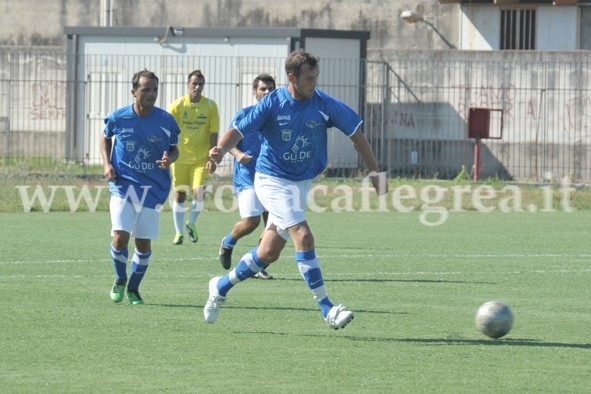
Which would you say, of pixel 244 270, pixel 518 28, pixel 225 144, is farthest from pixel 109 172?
pixel 518 28

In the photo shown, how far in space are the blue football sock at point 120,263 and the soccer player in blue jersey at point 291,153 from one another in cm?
155

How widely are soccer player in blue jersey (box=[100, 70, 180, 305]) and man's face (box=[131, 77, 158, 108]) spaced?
0.06 metres

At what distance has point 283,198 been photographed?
398 inches

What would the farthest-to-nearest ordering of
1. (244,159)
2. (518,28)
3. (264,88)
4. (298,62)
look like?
(518,28) < (264,88) < (244,159) < (298,62)

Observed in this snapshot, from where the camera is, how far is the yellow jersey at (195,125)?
17500 mm

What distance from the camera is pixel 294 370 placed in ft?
27.3

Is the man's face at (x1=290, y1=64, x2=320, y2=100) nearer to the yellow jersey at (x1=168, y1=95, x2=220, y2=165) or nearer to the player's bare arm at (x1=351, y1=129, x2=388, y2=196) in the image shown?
the player's bare arm at (x1=351, y1=129, x2=388, y2=196)

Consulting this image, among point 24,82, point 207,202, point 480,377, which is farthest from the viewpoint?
point 24,82

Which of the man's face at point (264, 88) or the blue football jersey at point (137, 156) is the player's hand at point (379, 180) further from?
the man's face at point (264, 88)

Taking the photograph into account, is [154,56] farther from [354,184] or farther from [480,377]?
[480,377]

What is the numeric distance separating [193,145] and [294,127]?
7744 millimetres

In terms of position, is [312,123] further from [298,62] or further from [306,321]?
[306,321]

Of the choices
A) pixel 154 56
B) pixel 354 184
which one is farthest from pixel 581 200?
pixel 154 56

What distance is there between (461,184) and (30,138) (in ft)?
36.6
